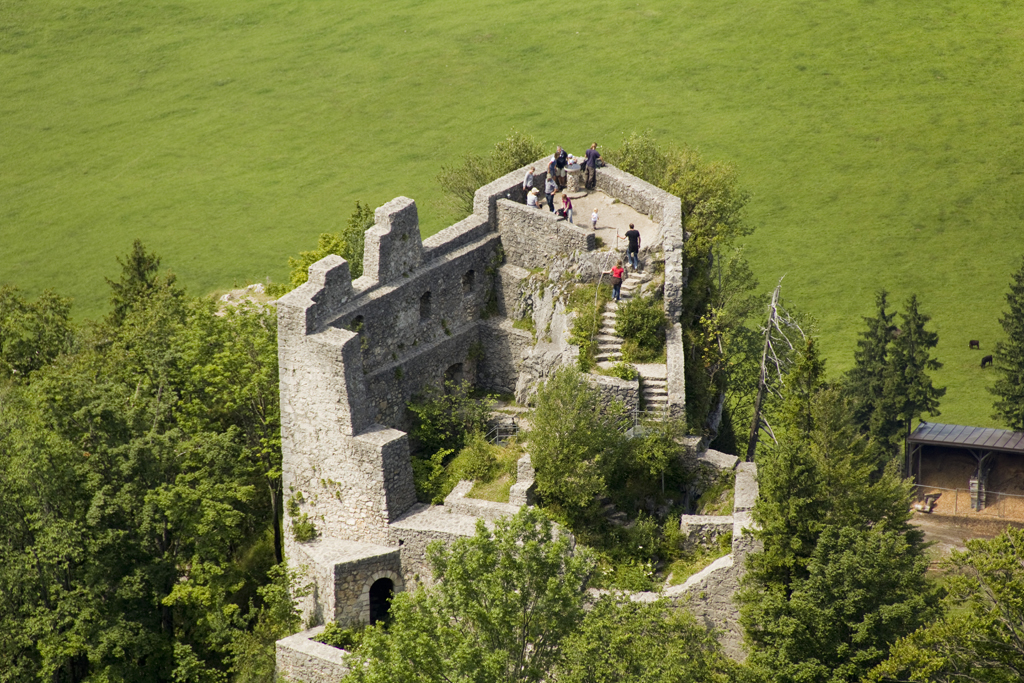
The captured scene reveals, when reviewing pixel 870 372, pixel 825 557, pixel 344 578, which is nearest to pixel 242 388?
pixel 344 578

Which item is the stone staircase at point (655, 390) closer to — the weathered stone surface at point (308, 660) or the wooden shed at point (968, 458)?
the weathered stone surface at point (308, 660)

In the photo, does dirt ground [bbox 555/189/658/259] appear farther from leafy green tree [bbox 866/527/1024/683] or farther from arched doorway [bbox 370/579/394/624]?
leafy green tree [bbox 866/527/1024/683]

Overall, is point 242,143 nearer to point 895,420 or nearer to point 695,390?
point 895,420

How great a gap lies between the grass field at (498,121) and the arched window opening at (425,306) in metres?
33.1

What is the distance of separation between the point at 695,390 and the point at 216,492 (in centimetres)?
1568

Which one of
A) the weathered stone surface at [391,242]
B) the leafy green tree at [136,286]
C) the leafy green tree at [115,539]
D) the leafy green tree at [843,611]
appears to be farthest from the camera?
the leafy green tree at [136,286]

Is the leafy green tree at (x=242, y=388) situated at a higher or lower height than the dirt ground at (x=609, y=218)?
lower

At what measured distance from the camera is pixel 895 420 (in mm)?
66188

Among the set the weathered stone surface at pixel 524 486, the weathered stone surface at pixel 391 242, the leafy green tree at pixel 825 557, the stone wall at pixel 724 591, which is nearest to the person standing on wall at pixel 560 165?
the weathered stone surface at pixel 391 242

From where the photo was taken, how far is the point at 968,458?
203 ft

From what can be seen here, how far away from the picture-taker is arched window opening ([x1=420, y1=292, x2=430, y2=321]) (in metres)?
46.0

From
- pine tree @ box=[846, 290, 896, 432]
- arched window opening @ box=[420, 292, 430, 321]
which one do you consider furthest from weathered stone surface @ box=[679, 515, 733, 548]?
pine tree @ box=[846, 290, 896, 432]

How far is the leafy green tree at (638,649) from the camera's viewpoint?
3194cm

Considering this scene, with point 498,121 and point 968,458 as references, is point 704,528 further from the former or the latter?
point 498,121
